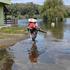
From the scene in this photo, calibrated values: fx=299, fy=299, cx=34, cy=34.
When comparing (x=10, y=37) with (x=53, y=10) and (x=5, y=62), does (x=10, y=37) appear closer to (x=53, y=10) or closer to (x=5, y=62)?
(x=5, y=62)

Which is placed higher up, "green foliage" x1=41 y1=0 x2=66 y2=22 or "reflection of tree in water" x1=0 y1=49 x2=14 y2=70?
"green foliage" x1=41 y1=0 x2=66 y2=22

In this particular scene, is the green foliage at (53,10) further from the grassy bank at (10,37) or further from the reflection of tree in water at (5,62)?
the reflection of tree in water at (5,62)

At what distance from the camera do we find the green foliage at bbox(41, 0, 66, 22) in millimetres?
66450

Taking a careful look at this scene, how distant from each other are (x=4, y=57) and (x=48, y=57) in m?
1.76

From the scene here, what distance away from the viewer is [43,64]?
33.7ft

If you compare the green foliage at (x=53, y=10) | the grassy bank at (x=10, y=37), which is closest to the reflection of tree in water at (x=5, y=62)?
the grassy bank at (x=10, y=37)

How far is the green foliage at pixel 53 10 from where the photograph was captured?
66.4 meters

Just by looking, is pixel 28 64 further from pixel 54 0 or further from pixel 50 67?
pixel 54 0

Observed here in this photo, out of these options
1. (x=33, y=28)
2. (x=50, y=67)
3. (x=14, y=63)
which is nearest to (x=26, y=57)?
(x=14, y=63)

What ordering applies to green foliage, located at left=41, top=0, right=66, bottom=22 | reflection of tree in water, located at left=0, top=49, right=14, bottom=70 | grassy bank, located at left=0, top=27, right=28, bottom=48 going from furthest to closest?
green foliage, located at left=41, top=0, right=66, bottom=22 → grassy bank, located at left=0, top=27, right=28, bottom=48 → reflection of tree in water, located at left=0, top=49, right=14, bottom=70

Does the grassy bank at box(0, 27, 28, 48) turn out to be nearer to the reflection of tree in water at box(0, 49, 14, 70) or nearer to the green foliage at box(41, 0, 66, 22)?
the reflection of tree in water at box(0, 49, 14, 70)

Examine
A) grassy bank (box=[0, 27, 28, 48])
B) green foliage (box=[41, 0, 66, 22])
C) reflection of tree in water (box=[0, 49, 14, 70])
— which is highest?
green foliage (box=[41, 0, 66, 22])

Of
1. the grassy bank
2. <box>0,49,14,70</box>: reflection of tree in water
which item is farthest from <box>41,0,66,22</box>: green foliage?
<box>0,49,14,70</box>: reflection of tree in water

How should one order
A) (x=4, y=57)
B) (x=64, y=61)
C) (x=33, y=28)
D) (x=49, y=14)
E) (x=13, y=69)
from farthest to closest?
(x=49, y=14) → (x=33, y=28) → (x=4, y=57) → (x=64, y=61) → (x=13, y=69)
